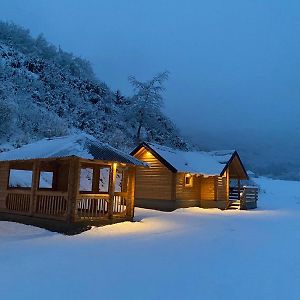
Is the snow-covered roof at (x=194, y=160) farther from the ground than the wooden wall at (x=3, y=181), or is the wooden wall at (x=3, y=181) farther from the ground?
the snow-covered roof at (x=194, y=160)

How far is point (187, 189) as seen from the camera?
2700cm

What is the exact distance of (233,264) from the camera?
375 inches

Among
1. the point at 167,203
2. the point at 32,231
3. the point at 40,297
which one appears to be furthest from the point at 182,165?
the point at 40,297

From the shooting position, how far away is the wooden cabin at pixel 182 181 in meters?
25.2

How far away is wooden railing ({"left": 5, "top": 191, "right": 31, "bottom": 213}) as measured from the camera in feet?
54.4

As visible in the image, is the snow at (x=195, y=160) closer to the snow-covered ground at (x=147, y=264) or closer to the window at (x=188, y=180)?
the window at (x=188, y=180)

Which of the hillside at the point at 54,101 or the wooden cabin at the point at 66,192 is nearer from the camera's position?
the wooden cabin at the point at 66,192

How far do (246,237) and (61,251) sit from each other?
23.6ft

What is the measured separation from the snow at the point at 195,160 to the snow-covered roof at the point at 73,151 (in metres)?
8.98

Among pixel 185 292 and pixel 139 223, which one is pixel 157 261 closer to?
pixel 185 292

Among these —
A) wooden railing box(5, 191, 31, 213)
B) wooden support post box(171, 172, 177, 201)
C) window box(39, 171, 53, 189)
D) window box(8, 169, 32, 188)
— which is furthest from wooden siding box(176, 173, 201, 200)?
wooden railing box(5, 191, 31, 213)

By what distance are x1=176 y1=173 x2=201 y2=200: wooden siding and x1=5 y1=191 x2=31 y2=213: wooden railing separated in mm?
11503

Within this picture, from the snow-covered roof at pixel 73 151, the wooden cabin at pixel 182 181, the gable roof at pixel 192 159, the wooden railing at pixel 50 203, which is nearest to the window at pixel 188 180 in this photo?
the wooden cabin at pixel 182 181

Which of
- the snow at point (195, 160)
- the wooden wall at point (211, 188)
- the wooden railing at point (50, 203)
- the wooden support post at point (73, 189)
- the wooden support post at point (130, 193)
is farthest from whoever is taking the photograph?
the wooden wall at point (211, 188)
